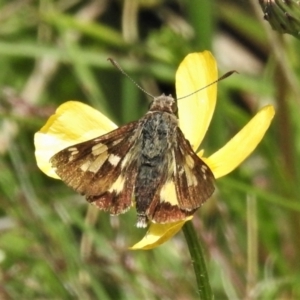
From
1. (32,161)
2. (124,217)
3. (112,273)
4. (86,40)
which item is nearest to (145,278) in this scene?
(112,273)

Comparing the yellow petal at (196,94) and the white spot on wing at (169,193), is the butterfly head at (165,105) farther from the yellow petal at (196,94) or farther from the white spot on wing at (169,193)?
the white spot on wing at (169,193)

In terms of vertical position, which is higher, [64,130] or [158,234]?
[64,130]

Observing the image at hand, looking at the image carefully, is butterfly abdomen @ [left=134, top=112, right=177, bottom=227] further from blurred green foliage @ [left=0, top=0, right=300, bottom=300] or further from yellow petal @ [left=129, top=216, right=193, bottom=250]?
blurred green foliage @ [left=0, top=0, right=300, bottom=300]

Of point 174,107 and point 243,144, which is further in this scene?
point 174,107

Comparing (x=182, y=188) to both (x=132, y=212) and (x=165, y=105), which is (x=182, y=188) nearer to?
(x=165, y=105)

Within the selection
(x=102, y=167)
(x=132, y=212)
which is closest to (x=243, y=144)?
(x=102, y=167)

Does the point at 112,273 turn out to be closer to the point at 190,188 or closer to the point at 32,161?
the point at 32,161
